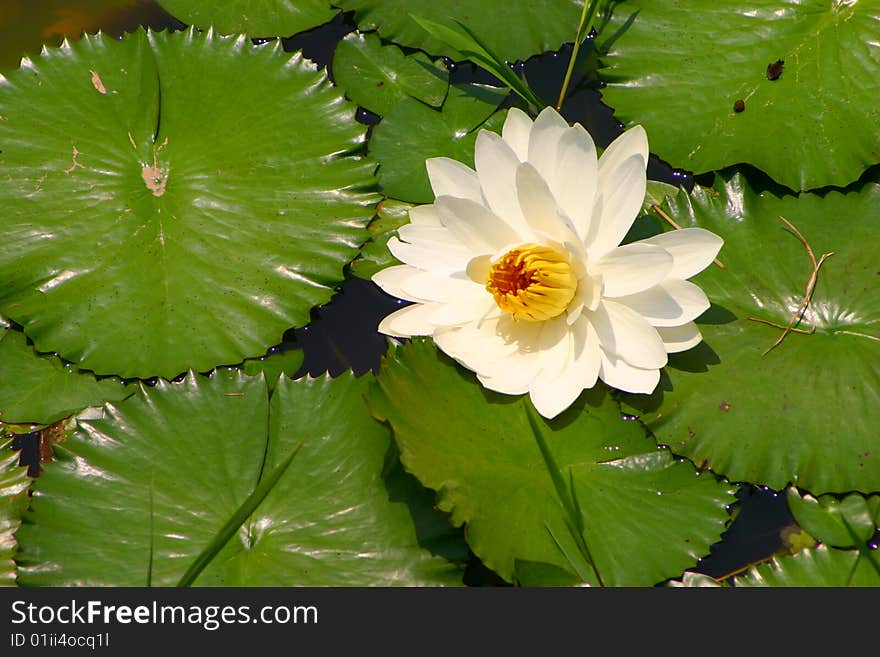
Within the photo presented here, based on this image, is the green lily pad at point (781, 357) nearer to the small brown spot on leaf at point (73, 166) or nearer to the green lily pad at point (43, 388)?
the green lily pad at point (43, 388)

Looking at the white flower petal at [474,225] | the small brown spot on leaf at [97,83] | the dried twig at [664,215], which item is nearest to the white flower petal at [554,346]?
the white flower petal at [474,225]

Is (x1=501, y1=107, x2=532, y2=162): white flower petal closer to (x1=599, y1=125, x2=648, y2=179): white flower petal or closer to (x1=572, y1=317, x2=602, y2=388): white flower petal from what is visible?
(x1=599, y1=125, x2=648, y2=179): white flower petal

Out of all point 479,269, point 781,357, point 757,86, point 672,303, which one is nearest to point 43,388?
point 479,269

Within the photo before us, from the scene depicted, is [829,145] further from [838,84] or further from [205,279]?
[205,279]

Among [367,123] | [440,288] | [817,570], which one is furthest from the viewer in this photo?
[367,123]

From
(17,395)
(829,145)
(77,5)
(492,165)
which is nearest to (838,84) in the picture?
(829,145)

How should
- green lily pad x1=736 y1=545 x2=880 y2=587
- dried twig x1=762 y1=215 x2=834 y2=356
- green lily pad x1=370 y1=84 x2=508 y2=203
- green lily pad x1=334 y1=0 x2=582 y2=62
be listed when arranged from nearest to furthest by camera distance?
green lily pad x1=736 y1=545 x2=880 y2=587 < dried twig x1=762 y1=215 x2=834 y2=356 < green lily pad x1=370 y1=84 x2=508 y2=203 < green lily pad x1=334 y1=0 x2=582 y2=62

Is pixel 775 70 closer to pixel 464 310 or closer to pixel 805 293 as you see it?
pixel 805 293

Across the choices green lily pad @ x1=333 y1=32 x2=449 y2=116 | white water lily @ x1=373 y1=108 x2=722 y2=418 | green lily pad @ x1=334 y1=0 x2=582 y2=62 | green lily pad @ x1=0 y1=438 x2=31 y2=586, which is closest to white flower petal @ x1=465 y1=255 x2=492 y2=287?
white water lily @ x1=373 y1=108 x2=722 y2=418
